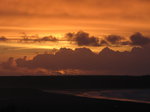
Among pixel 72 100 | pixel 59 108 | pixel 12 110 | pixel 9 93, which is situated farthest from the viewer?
pixel 9 93

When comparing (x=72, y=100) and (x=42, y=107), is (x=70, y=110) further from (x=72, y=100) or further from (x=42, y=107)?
(x=72, y=100)

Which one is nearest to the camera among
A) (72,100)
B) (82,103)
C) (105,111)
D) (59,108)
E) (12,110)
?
(12,110)

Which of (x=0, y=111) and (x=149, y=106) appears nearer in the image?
(x=0, y=111)

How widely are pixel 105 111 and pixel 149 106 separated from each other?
6215mm

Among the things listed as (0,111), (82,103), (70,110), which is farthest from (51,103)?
(0,111)

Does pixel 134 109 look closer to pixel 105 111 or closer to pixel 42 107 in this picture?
pixel 105 111

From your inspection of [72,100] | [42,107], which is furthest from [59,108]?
[72,100]

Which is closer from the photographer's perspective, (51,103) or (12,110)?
(12,110)

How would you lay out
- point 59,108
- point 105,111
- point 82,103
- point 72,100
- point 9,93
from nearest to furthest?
point 105,111, point 59,108, point 82,103, point 72,100, point 9,93

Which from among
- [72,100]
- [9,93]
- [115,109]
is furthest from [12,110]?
[9,93]

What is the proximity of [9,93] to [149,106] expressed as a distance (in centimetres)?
2311

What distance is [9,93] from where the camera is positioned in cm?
6350

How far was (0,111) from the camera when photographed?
35531mm

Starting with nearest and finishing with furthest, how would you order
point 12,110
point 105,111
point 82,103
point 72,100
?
point 12,110
point 105,111
point 82,103
point 72,100
